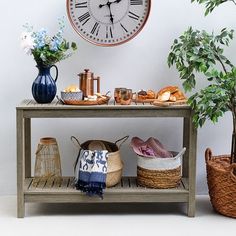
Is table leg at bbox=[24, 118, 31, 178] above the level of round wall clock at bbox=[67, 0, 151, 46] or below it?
below

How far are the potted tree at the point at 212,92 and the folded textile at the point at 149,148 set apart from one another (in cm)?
23

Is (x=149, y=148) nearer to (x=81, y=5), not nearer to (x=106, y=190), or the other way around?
(x=106, y=190)

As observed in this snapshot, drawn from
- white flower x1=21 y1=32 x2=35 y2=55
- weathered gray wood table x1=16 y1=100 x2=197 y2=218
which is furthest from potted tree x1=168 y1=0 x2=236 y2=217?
white flower x1=21 y1=32 x2=35 y2=55

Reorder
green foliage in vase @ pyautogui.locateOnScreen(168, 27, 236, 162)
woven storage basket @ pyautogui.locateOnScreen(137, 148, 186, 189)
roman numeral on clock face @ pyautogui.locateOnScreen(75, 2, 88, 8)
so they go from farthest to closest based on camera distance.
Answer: roman numeral on clock face @ pyautogui.locateOnScreen(75, 2, 88, 8) → woven storage basket @ pyautogui.locateOnScreen(137, 148, 186, 189) → green foliage in vase @ pyautogui.locateOnScreen(168, 27, 236, 162)

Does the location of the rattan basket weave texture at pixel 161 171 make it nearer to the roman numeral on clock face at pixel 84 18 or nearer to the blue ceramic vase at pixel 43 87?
the blue ceramic vase at pixel 43 87

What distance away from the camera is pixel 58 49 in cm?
276

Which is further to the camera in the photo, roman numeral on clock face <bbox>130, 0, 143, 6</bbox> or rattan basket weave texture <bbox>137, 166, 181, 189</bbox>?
roman numeral on clock face <bbox>130, 0, 143, 6</bbox>

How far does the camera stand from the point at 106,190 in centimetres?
281

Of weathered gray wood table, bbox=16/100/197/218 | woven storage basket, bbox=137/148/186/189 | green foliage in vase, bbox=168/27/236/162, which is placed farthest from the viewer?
woven storage basket, bbox=137/148/186/189

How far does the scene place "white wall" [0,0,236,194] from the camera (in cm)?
305

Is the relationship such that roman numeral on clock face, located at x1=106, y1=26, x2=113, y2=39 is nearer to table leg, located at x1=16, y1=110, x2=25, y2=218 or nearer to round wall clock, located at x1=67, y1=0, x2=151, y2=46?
round wall clock, located at x1=67, y1=0, x2=151, y2=46

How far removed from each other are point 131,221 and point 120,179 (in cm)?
26

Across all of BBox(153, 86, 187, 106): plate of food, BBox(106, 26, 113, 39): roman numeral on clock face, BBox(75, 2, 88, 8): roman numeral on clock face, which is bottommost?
BBox(153, 86, 187, 106): plate of food

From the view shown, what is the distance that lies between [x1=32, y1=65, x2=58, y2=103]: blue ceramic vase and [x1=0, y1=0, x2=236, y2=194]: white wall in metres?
0.30
